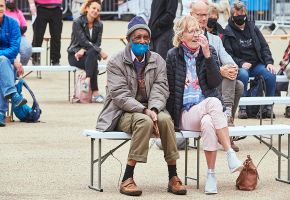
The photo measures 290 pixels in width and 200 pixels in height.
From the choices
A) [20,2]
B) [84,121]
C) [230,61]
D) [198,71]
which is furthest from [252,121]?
[20,2]

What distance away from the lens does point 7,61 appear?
547 inches

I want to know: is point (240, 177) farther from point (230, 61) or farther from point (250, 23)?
point (250, 23)

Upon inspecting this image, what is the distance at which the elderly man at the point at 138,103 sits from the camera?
9258 mm

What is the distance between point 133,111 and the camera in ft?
31.1

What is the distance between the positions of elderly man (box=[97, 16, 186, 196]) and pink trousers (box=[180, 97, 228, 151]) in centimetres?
26

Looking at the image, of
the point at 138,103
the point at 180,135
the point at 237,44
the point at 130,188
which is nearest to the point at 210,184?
the point at 180,135

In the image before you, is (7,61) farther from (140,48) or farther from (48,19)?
(48,19)

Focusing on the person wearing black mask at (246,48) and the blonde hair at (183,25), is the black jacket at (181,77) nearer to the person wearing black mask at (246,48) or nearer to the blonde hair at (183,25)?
the blonde hair at (183,25)

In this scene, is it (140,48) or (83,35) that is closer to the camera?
(140,48)

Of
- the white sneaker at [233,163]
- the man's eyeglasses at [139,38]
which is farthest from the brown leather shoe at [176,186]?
the man's eyeglasses at [139,38]

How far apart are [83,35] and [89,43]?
0.51 ft

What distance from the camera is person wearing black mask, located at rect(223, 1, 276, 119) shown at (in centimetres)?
1401

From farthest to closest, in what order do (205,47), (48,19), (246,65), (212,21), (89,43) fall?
(48,19) → (89,43) → (246,65) → (212,21) → (205,47)

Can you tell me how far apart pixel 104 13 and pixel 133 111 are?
22884mm
